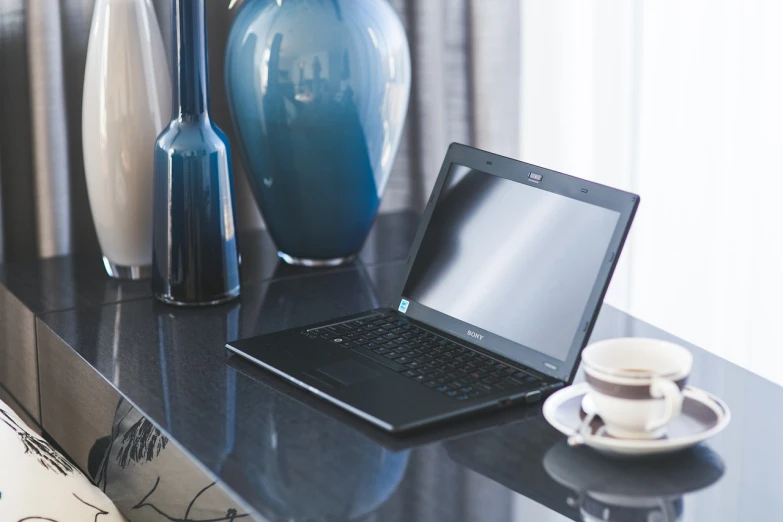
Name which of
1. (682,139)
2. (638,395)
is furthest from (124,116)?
(682,139)

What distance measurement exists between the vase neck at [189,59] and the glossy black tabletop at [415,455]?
254mm

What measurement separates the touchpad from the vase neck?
0.36 meters

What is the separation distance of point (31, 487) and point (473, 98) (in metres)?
1.21

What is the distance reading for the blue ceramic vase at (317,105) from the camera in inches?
43.7

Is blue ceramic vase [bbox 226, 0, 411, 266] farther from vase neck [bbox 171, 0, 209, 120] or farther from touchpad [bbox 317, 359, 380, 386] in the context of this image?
touchpad [bbox 317, 359, 380, 386]

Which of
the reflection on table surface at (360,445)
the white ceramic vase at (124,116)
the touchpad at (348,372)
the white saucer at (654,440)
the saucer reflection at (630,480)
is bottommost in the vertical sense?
the reflection on table surface at (360,445)

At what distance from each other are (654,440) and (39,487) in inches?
19.2

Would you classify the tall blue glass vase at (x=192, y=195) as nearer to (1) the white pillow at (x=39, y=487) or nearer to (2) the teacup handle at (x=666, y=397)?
(1) the white pillow at (x=39, y=487)

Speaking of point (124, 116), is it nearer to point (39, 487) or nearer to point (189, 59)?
point (189, 59)

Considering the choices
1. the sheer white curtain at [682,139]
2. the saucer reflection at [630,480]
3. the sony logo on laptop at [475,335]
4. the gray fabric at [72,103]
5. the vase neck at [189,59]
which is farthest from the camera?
the sheer white curtain at [682,139]

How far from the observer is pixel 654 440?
68cm

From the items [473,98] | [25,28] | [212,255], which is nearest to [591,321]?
[212,255]

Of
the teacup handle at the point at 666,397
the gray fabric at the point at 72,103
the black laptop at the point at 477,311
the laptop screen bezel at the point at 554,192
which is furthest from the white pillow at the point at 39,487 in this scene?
the gray fabric at the point at 72,103

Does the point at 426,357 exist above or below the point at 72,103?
below
